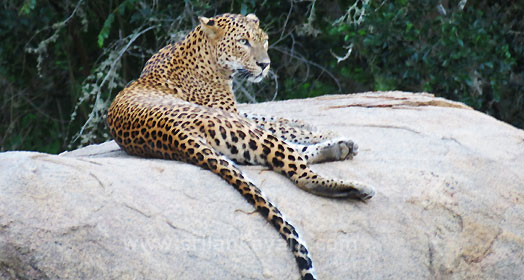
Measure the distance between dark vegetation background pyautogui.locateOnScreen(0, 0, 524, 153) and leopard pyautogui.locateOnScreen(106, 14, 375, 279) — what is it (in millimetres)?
3168

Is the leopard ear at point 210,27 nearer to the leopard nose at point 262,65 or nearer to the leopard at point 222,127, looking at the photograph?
the leopard at point 222,127

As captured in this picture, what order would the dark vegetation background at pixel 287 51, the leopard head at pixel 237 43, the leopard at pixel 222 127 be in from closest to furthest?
the leopard at pixel 222 127 < the leopard head at pixel 237 43 < the dark vegetation background at pixel 287 51

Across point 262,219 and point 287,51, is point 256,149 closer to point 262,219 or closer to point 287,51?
point 262,219

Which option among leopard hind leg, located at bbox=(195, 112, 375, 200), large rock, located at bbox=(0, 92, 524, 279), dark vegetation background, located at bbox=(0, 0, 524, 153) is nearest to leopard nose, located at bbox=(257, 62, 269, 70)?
large rock, located at bbox=(0, 92, 524, 279)

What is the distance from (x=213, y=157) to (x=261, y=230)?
578mm

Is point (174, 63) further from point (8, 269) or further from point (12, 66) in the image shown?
point (12, 66)

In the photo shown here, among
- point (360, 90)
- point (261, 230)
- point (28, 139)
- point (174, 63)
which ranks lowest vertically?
point (28, 139)

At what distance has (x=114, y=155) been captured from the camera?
19.0 ft

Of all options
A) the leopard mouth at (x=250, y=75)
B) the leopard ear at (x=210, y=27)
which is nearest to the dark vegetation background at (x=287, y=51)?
the leopard mouth at (x=250, y=75)

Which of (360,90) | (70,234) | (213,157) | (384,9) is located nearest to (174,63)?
(213,157)

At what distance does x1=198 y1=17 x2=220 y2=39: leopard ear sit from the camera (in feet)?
20.5

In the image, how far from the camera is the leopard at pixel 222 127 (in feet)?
15.5

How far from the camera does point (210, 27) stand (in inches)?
246

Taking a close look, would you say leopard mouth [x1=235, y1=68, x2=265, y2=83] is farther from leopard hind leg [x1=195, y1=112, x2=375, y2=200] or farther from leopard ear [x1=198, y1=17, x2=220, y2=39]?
leopard hind leg [x1=195, y1=112, x2=375, y2=200]
